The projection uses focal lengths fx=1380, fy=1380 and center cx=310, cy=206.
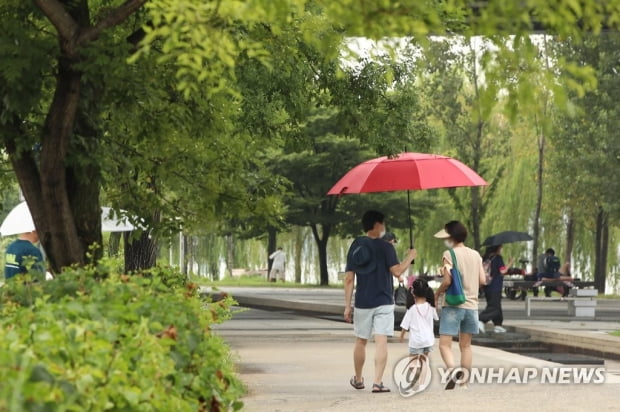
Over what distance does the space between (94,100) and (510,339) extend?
10.5m

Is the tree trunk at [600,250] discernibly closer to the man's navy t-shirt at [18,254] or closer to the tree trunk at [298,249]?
the tree trunk at [298,249]

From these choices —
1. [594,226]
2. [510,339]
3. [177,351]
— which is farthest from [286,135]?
[594,226]

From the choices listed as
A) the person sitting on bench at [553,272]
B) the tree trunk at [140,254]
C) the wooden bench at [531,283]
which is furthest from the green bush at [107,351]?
the person sitting on bench at [553,272]

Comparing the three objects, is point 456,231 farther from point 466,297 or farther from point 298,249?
point 298,249

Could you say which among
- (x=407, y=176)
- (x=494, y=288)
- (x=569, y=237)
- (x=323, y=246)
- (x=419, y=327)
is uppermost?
(x=569, y=237)

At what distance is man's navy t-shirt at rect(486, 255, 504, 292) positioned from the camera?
21812 mm

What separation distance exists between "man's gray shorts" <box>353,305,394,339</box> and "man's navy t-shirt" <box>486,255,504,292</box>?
929cm

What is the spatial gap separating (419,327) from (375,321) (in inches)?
55.2

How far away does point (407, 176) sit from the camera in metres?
16.7

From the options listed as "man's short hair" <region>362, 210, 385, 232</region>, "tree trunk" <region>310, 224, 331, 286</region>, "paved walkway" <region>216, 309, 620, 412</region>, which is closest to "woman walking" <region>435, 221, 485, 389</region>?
"paved walkway" <region>216, 309, 620, 412</region>

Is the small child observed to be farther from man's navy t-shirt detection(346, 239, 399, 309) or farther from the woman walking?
man's navy t-shirt detection(346, 239, 399, 309)

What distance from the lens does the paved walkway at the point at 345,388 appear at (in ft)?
36.5

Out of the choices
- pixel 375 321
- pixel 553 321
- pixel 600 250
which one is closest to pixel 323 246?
pixel 600 250

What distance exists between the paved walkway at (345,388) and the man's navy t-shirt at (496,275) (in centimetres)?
265
